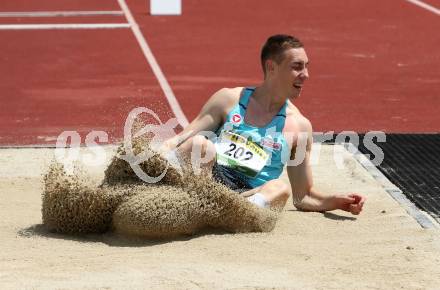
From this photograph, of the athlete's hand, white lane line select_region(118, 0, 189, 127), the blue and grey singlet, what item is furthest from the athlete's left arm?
white lane line select_region(118, 0, 189, 127)

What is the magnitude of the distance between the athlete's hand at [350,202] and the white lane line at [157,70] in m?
2.80

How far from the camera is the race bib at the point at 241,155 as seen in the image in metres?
5.97

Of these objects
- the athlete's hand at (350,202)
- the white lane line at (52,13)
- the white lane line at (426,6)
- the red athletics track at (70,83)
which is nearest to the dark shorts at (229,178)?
the athlete's hand at (350,202)

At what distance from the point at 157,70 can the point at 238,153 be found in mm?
5107

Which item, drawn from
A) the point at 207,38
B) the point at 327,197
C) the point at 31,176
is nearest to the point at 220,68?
the point at 207,38

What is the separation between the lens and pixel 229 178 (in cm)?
600

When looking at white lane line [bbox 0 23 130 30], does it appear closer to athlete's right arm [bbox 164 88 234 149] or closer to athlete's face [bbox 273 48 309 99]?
athlete's right arm [bbox 164 88 234 149]

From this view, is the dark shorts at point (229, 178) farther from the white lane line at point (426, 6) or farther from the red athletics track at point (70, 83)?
the white lane line at point (426, 6)

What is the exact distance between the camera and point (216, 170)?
19.6ft

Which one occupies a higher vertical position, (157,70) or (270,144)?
(270,144)

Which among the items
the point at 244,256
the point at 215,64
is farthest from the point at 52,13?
the point at 244,256

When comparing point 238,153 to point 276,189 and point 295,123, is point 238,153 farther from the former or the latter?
point 295,123

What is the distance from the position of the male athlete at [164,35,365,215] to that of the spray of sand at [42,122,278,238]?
200mm

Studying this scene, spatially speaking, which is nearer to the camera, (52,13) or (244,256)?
(244,256)
